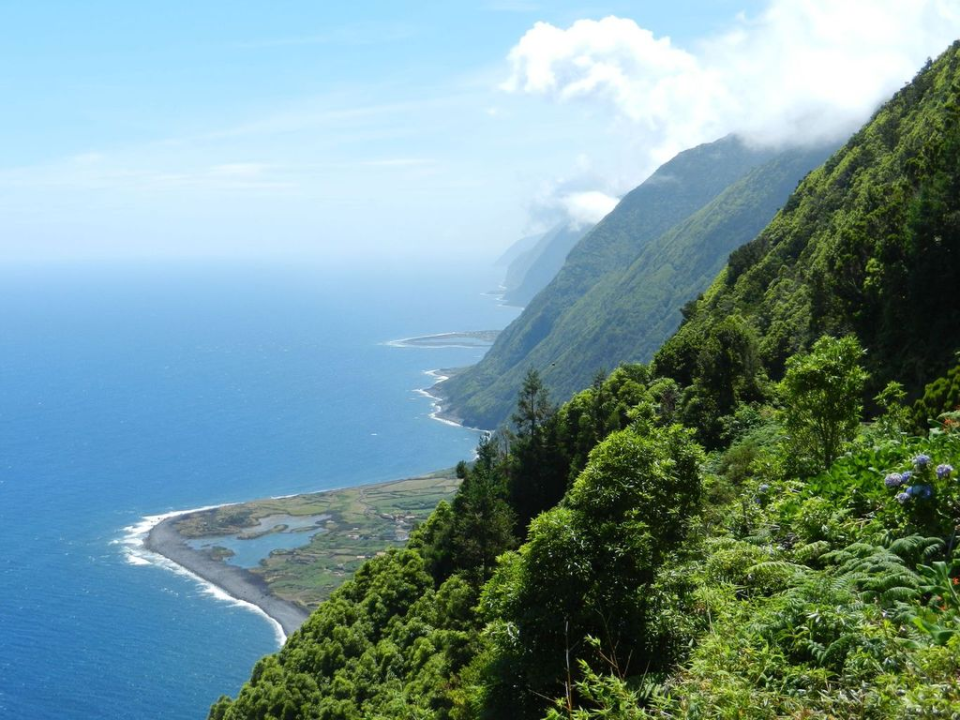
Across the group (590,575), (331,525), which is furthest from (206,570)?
(590,575)

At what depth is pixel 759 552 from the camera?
12.2 meters

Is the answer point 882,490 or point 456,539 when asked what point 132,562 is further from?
point 882,490

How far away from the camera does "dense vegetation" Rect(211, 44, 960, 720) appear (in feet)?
27.1

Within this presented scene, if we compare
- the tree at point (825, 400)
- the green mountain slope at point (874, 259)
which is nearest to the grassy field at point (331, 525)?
the green mountain slope at point (874, 259)

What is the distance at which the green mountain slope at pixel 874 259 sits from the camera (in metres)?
33.0

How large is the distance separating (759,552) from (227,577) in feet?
389

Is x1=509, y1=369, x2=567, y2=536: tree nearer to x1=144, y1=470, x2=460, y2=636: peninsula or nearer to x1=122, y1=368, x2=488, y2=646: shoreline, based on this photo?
x1=122, y1=368, x2=488, y2=646: shoreline

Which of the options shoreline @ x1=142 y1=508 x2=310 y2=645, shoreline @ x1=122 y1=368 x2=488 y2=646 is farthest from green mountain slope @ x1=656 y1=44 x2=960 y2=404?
shoreline @ x1=122 y1=368 x2=488 y2=646

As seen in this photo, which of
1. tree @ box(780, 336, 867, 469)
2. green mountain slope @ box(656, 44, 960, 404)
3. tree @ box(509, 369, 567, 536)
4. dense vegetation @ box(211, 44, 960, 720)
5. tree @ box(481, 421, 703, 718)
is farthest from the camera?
tree @ box(509, 369, 567, 536)

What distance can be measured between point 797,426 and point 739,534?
4.67 m

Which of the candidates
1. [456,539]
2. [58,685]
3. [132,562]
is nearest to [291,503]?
[132,562]

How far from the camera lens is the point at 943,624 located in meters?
8.08

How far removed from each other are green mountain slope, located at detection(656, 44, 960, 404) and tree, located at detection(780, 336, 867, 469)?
44.6 ft

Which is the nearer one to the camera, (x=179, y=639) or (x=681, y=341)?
(x=681, y=341)
